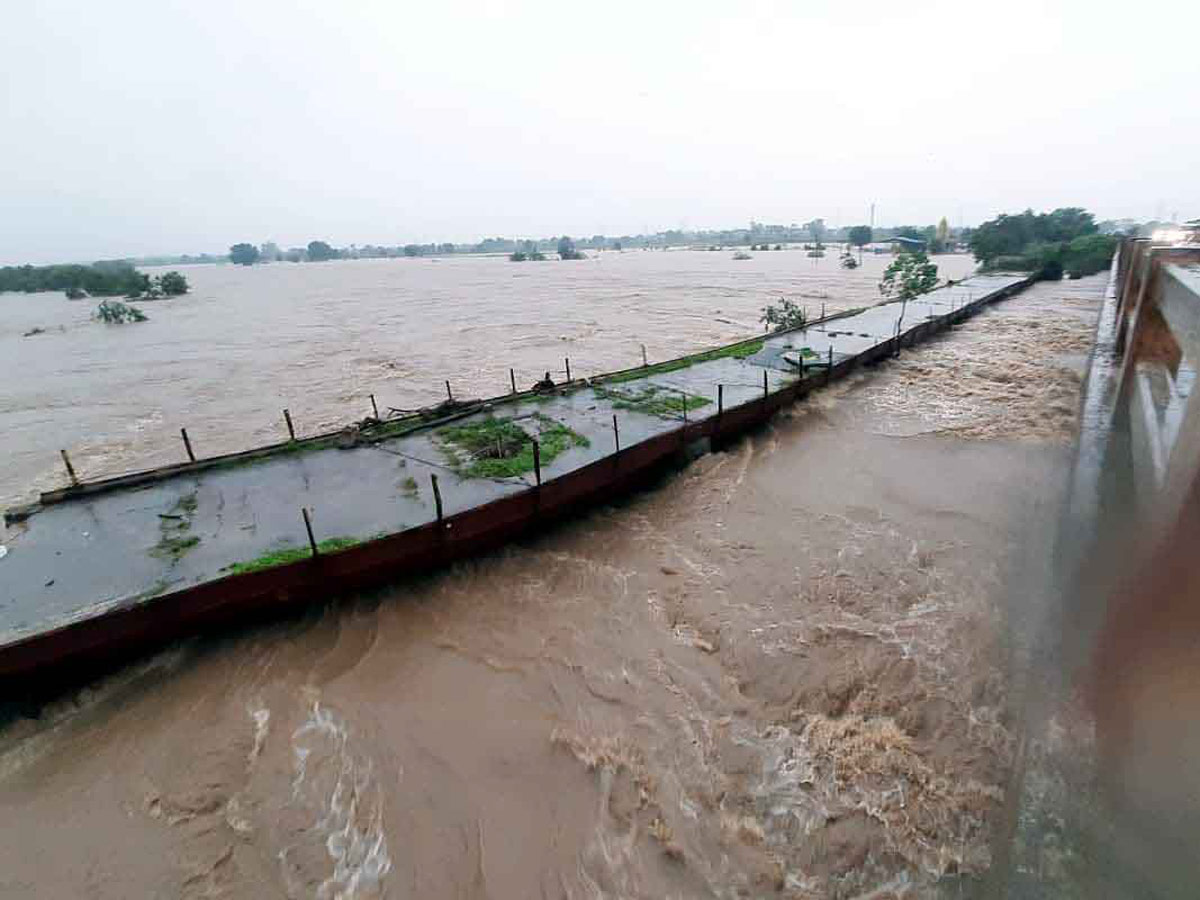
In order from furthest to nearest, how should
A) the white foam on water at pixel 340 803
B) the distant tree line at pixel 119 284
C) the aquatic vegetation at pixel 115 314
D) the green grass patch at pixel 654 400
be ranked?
the distant tree line at pixel 119 284
the aquatic vegetation at pixel 115 314
the green grass patch at pixel 654 400
the white foam on water at pixel 340 803

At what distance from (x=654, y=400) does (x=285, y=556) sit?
8.78 metres

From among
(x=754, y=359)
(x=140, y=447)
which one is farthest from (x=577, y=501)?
(x=140, y=447)

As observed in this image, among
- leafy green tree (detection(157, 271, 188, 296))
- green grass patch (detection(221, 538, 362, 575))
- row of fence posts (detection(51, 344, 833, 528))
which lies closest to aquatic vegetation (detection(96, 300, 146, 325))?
leafy green tree (detection(157, 271, 188, 296))

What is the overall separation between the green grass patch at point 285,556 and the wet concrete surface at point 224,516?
0.40 feet

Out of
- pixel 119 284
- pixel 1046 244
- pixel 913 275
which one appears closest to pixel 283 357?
pixel 913 275

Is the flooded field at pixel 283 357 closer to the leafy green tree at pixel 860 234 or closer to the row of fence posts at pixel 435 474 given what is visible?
Answer: the row of fence posts at pixel 435 474

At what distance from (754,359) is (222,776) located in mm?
16846

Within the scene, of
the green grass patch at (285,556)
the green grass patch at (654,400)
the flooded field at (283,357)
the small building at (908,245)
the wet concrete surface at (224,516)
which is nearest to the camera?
the wet concrete surface at (224,516)

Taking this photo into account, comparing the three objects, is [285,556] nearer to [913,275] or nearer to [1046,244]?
[913,275]

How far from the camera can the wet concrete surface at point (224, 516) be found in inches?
264

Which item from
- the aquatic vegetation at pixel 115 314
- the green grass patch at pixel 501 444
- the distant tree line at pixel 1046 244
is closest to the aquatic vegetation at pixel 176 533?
the green grass patch at pixel 501 444

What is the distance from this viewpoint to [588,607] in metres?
8.02

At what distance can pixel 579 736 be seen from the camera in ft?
19.8

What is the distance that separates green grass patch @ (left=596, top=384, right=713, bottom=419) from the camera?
12.9 m
